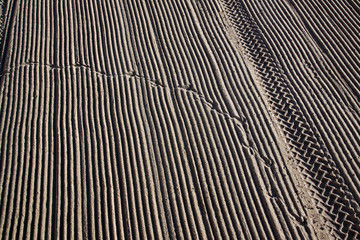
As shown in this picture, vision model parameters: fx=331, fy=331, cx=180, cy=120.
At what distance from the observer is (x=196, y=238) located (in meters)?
4.12

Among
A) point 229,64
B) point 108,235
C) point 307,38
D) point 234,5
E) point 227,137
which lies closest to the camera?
point 108,235

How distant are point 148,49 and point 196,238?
148 inches

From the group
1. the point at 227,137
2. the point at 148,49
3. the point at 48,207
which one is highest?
the point at 148,49

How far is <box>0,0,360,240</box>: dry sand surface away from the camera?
4301 mm

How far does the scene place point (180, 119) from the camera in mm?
5305

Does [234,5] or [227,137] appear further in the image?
[234,5]

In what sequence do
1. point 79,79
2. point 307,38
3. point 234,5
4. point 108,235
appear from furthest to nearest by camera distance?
point 234,5 → point 307,38 → point 79,79 → point 108,235

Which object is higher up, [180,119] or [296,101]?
[296,101]

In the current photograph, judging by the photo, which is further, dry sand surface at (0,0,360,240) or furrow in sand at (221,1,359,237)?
furrow in sand at (221,1,359,237)

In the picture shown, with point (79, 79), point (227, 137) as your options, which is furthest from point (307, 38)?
point (79, 79)

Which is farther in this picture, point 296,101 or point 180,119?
point 296,101

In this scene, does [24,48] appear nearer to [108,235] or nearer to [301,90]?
[108,235]

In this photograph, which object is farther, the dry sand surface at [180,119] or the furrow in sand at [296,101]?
the furrow in sand at [296,101]

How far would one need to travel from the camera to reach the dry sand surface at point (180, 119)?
14.1 ft
